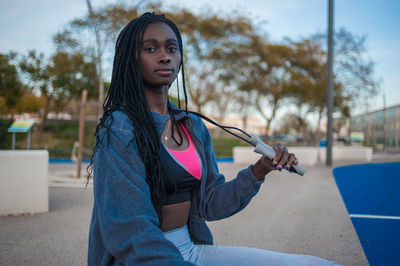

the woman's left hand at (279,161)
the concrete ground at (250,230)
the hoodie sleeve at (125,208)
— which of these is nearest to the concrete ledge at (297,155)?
the concrete ground at (250,230)

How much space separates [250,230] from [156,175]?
136 inches

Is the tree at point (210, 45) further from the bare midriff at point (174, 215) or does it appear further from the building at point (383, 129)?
the bare midriff at point (174, 215)

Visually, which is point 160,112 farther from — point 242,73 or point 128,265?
point 242,73

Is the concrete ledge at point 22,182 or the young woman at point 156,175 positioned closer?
the young woman at point 156,175

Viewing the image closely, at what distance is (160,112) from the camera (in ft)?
5.57

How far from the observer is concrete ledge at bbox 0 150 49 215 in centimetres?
505

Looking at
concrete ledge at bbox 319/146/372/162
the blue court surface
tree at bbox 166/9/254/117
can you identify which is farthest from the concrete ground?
tree at bbox 166/9/254/117

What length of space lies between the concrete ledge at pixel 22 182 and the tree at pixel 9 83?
24.5m

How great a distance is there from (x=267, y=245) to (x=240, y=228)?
2.54ft

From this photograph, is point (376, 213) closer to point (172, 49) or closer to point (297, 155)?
point (172, 49)

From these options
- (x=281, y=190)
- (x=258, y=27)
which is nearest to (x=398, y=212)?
(x=281, y=190)

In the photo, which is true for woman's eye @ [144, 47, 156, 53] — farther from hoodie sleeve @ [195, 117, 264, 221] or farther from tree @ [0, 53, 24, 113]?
tree @ [0, 53, 24, 113]

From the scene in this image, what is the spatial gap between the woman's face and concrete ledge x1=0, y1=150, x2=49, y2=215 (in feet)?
13.7

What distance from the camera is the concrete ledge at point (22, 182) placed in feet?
16.6
